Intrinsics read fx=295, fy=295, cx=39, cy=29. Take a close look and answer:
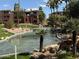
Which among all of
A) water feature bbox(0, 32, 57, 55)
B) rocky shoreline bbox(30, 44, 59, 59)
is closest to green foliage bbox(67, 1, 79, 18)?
rocky shoreline bbox(30, 44, 59, 59)

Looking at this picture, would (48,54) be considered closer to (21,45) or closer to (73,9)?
(73,9)

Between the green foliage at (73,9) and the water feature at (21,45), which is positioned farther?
the water feature at (21,45)

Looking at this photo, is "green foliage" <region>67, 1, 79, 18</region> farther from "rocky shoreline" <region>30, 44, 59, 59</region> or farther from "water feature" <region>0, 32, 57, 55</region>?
"water feature" <region>0, 32, 57, 55</region>

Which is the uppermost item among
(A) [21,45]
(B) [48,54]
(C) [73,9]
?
(C) [73,9]

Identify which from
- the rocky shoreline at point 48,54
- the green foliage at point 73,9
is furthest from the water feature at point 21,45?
the green foliage at point 73,9

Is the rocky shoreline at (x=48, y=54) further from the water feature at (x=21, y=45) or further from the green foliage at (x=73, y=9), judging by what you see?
the green foliage at (x=73, y=9)

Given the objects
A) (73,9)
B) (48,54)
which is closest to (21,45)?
(48,54)

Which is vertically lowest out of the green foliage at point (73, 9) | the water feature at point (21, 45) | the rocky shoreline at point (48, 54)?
the water feature at point (21, 45)

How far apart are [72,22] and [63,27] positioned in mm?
1306

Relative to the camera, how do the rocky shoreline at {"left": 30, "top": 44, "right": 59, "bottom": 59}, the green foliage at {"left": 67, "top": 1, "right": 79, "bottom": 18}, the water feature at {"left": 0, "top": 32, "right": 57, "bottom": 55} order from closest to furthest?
the green foliage at {"left": 67, "top": 1, "right": 79, "bottom": 18}, the rocky shoreline at {"left": 30, "top": 44, "right": 59, "bottom": 59}, the water feature at {"left": 0, "top": 32, "right": 57, "bottom": 55}

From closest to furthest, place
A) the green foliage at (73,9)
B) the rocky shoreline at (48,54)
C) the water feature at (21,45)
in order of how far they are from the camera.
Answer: the green foliage at (73,9), the rocky shoreline at (48,54), the water feature at (21,45)

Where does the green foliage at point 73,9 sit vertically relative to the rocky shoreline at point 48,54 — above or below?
above

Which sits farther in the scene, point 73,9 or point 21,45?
point 21,45

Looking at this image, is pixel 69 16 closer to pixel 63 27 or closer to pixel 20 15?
pixel 63 27
